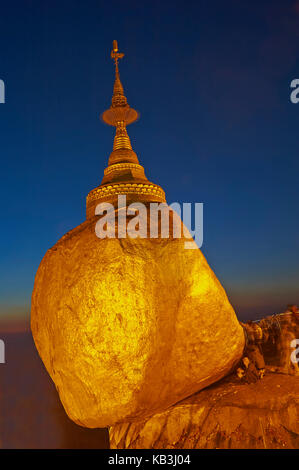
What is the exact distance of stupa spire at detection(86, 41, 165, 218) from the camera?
9562mm

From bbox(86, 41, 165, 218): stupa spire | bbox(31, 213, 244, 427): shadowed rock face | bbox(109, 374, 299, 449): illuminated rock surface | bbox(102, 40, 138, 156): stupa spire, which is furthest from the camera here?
bbox(102, 40, 138, 156): stupa spire

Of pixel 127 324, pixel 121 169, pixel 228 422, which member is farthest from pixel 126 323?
pixel 121 169

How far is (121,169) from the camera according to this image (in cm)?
1018

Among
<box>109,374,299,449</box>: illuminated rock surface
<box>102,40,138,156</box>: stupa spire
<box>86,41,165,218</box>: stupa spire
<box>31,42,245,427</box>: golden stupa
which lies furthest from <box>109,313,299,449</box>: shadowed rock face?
<box>102,40,138,156</box>: stupa spire

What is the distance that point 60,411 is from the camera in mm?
13336

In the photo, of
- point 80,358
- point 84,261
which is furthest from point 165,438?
point 84,261

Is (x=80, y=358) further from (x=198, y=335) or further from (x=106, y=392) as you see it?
(x=198, y=335)

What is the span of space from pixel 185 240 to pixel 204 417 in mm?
2662

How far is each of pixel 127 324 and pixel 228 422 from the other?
2126mm

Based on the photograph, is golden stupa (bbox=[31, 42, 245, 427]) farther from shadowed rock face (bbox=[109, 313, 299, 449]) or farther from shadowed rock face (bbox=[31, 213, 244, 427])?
shadowed rock face (bbox=[109, 313, 299, 449])

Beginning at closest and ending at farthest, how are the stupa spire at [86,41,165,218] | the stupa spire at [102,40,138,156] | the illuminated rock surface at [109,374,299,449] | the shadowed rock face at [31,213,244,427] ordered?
the shadowed rock face at [31,213,244,427]
the illuminated rock surface at [109,374,299,449]
the stupa spire at [86,41,165,218]
the stupa spire at [102,40,138,156]

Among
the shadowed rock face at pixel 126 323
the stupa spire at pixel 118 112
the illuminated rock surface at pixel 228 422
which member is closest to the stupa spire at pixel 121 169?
the stupa spire at pixel 118 112

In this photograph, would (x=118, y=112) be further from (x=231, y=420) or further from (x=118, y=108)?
(x=231, y=420)

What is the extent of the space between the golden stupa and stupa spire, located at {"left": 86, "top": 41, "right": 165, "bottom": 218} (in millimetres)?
4492
